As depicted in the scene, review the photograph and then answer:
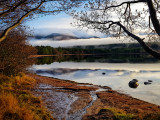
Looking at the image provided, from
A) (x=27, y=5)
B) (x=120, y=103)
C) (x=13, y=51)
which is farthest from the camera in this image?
(x=13, y=51)

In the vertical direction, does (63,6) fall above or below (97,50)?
above

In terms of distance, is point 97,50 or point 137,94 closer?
point 137,94

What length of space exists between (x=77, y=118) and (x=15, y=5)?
6.22 m

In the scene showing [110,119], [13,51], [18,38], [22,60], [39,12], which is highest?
[39,12]

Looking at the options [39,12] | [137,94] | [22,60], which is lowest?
[137,94]

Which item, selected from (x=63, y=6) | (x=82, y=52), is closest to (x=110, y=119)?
(x=63, y=6)

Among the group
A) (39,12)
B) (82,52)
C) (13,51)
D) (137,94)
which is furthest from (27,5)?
(82,52)

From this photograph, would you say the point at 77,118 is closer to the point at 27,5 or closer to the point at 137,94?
the point at 27,5

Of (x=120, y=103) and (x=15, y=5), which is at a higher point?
(x=15, y=5)

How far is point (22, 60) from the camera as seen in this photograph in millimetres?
15492

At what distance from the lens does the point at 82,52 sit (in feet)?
621

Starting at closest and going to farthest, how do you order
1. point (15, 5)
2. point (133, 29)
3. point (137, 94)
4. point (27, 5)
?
point (15, 5) < point (27, 5) < point (133, 29) < point (137, 94)

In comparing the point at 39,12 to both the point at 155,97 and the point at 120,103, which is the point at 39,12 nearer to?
the point at 120,103

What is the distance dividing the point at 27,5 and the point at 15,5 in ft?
2.75
